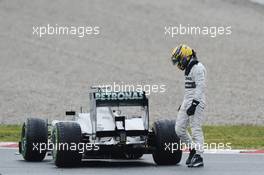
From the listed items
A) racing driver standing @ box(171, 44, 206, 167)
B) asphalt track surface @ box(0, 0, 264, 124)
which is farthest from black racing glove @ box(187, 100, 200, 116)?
asphalt track surface @ box(0, 0, 264, 124)

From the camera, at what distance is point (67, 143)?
547 inches

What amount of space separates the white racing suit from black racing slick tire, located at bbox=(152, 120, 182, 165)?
0.28 meters

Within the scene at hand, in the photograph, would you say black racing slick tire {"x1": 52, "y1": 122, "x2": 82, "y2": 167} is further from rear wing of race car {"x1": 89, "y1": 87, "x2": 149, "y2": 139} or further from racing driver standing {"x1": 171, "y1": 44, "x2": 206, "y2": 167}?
racing driver standing {"x1": 171, "y1": 44, "x2": 206, "y2": 167}

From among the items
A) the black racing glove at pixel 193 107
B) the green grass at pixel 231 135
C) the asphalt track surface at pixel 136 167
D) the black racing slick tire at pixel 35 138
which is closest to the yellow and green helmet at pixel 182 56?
the black racing glove at pixel 193 107

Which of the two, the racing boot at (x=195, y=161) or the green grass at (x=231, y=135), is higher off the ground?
the green grass at (x=231, y=135)

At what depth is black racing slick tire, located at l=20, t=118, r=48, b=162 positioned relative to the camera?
1524cm

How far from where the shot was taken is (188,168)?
46.6ft

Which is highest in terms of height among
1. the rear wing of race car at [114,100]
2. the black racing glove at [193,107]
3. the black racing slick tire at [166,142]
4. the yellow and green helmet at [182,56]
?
the yellow and green helmet at [182,56]

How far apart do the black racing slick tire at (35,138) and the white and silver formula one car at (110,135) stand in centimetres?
2

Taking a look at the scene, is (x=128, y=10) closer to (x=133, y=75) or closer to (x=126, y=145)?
(x=133, y=75)

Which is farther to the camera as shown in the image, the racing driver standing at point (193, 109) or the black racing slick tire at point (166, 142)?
the black racing slick tire at point (166, 142)

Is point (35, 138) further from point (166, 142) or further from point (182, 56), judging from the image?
point (182, 56)

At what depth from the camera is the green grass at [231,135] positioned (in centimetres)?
2242

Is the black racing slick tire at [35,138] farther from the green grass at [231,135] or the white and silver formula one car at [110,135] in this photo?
the green grass at [231,135]
